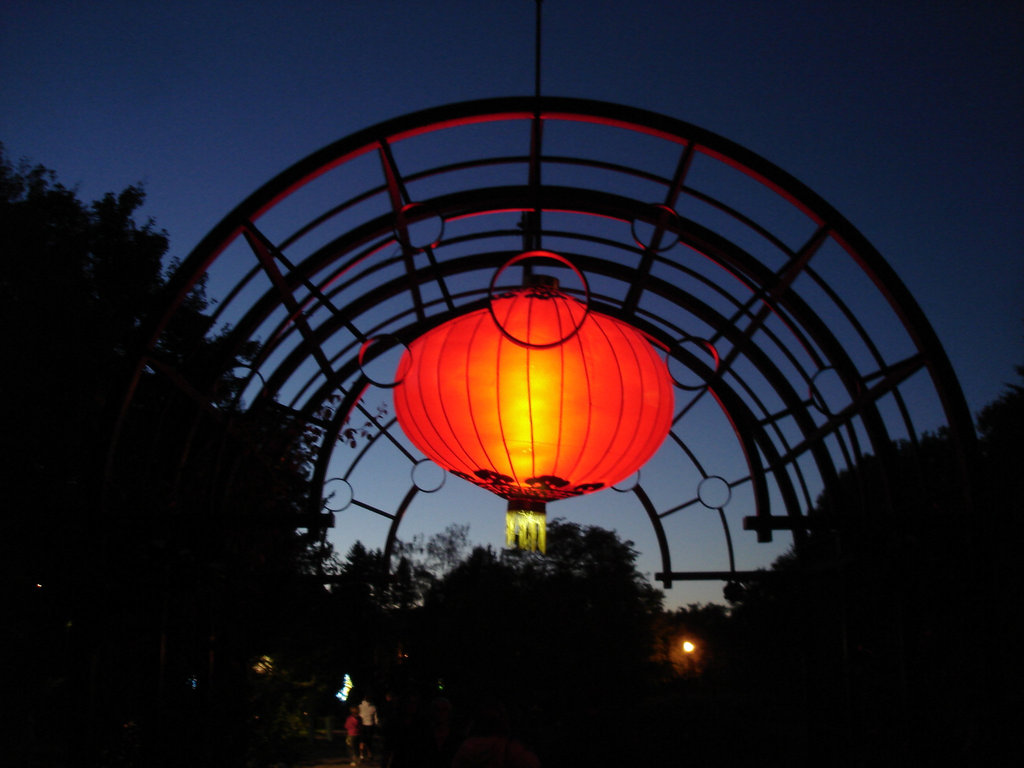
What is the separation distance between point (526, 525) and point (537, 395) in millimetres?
950

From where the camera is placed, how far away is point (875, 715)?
5156mm

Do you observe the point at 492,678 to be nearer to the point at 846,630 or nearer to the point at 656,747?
the point at 656,747

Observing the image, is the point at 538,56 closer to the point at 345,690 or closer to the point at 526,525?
the point at 526,525

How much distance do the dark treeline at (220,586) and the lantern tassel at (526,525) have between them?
1.75 meters

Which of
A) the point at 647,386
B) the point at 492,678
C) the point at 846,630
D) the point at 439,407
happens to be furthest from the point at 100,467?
the point at 492,678

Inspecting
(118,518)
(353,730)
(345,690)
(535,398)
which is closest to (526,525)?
(535,398)

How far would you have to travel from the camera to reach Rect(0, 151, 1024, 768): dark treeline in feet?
14.7

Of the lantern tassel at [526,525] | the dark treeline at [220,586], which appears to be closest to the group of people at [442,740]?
the dark treeline at [220,586]

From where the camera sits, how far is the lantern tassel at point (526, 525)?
439cm

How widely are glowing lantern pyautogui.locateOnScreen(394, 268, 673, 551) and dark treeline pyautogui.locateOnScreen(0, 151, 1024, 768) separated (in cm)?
159

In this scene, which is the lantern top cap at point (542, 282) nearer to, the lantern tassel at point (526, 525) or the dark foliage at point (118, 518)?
the lantern tassel at point (526, 525)

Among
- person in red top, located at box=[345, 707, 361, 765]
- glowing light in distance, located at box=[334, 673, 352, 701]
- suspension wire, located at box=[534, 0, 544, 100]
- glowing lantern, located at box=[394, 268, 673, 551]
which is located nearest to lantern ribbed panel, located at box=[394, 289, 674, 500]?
glowing lantern, located at box=[394, 268, 673, 551]

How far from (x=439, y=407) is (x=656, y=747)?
51.9 feet

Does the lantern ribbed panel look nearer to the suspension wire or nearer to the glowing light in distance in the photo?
the suspension wire
